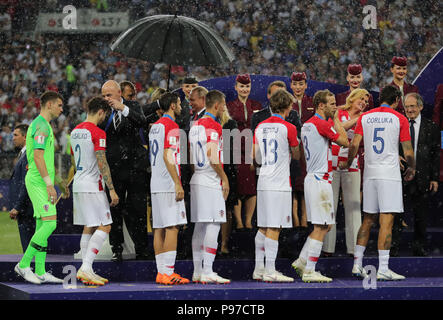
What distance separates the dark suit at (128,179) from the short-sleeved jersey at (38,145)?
2.05 feet

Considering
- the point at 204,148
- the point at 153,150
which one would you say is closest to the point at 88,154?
the point at 153,150

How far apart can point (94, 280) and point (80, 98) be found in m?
11.4

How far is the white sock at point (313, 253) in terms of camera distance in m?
6.73

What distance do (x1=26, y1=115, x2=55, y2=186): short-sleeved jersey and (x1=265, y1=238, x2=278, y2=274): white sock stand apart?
2016 mm

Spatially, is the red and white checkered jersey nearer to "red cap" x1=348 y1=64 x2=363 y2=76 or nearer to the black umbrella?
"red cap" x1=348 y1=64 x2=363 y2=76

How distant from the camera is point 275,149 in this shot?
22.2 ft

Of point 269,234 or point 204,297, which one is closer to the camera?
point 204,297

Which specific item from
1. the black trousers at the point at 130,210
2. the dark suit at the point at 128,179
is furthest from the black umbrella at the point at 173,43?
the black trousers at the point at 130,210

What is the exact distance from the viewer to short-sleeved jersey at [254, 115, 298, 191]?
6727 millimetres

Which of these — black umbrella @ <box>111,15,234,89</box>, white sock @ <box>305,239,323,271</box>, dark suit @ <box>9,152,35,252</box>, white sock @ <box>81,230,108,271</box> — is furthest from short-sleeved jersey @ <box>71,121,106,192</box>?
white sock @ <box>305,239,323,271</box>

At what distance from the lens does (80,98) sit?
57.0 feet

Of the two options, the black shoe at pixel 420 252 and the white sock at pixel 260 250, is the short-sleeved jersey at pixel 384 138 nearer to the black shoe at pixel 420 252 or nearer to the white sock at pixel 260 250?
the black shoe at pixel 420 252

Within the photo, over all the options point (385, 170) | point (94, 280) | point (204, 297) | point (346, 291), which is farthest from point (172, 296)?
point (385, 170)
